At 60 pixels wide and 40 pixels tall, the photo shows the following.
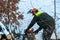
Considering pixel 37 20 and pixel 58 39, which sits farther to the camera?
pixel 58 39

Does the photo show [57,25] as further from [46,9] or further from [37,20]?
[37,20]

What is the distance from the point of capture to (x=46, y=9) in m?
13.5

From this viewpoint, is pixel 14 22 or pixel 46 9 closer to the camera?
pixel 14 22

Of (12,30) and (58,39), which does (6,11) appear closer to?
(12,30)

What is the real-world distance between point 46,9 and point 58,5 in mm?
449

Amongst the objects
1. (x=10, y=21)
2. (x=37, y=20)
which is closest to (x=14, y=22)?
(x=10, y=21)

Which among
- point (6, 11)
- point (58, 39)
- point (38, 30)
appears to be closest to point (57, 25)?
point (58, 39)

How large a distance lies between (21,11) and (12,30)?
935 mm

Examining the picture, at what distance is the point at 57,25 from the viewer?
13414 millimetres

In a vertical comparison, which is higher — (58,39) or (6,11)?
(6,11)

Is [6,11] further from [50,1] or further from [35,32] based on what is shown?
[50,1]

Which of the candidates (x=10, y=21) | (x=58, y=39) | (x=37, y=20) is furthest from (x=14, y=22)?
(x=58, y=39)

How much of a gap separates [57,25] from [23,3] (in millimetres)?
1416

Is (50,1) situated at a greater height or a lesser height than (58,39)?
greater
